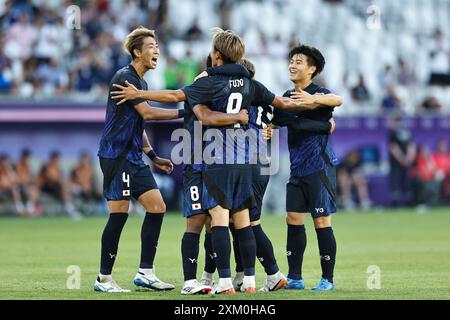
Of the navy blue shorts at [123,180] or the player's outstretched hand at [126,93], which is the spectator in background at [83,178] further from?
the player's outstretched hand at [126,93]

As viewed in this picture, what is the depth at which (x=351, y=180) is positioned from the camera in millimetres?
27438

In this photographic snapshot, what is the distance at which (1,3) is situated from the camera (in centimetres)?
2636

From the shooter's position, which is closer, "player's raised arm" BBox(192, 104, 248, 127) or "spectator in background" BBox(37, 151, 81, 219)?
"player's raised arm" BBox(192, 104, 248, 127)

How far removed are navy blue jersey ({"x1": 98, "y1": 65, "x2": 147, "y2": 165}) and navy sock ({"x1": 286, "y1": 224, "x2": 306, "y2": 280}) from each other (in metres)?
1.80

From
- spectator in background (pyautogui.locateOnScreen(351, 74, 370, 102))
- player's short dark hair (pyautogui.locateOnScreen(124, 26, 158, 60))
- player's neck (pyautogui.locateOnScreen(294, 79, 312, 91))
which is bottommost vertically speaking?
player's neck (pyautogui.locateOnScreen(294, 79, 312, 91))

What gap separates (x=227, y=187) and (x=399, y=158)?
17.9m

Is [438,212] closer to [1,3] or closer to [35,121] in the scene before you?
[35,121]

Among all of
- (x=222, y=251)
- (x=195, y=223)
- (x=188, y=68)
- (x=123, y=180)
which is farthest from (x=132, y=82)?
(x=188, y=68)

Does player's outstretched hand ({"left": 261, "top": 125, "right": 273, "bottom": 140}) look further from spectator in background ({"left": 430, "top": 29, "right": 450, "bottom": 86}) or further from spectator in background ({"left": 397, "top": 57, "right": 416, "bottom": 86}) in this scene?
spectator in background ({"left": 430, "top": 29, "right": 450, "bottom": 86})

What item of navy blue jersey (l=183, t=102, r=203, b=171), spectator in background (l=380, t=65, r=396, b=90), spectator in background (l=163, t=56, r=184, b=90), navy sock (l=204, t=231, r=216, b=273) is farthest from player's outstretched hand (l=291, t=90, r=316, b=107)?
spectator in background (l=380, t=65, r=396, b=90)

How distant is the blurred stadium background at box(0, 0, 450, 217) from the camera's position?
25.6m

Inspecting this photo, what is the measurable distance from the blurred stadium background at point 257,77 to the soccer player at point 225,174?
1511 cm

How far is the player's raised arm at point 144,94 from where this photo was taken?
10.2 meters

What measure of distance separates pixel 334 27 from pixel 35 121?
32.6 ft
